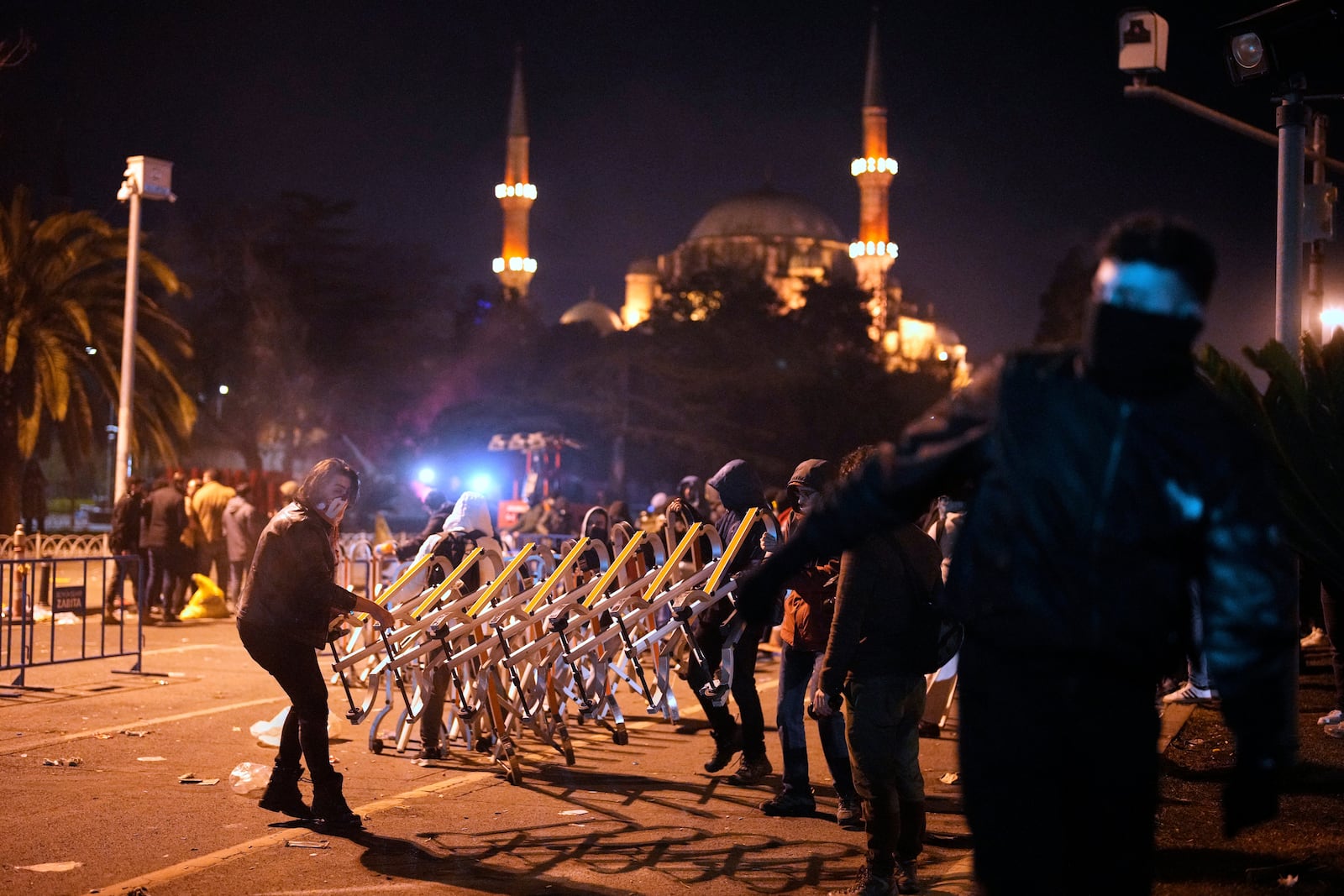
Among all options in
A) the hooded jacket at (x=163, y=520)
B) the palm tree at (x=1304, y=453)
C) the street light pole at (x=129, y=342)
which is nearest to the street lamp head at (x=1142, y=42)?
the palm tree at (x=1304, y=453)

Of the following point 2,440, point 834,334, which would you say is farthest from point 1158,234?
point 834,334

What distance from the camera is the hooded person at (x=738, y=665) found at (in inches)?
329

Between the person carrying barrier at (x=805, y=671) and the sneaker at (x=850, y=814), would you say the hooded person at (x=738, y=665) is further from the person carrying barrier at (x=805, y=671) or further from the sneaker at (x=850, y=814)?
the sneaker at (x=850, y=814)

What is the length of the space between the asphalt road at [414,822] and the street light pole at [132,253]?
11021 millimetres

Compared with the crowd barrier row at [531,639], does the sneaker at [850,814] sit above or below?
below

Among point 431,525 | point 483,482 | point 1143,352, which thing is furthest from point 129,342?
point 483,482

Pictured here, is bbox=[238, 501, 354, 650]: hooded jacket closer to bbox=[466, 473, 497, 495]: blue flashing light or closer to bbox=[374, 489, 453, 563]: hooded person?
bbox=[374, 489, 453, 563]: hooded person

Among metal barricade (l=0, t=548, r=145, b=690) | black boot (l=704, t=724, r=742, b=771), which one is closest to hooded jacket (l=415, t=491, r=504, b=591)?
black boot (l=704, t=724, r=742, b=771)

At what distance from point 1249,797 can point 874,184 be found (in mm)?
84204

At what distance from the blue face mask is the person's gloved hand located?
75 centimetres

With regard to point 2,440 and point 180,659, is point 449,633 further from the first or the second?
point 2,440

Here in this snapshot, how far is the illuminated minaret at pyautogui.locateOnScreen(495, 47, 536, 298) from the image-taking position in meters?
84.9

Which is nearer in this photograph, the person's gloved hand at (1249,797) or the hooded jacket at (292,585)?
the person's gloved hand at (1249,797)

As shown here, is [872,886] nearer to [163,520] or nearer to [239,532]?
[163,520]
